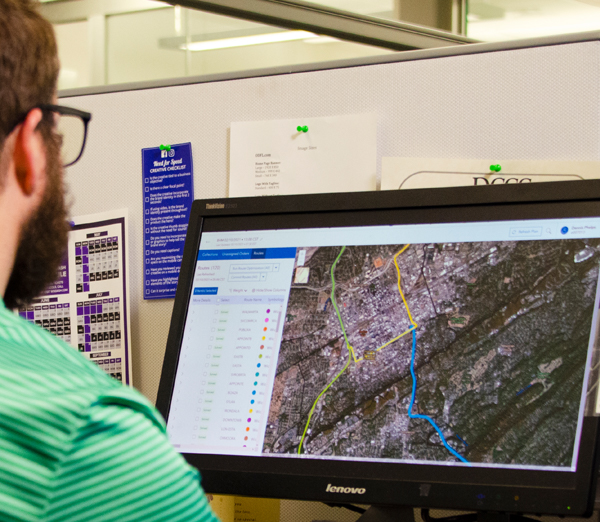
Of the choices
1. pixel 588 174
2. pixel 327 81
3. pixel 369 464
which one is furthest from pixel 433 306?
pixel 327 81

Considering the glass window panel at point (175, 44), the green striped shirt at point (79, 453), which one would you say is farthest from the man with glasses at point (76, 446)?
the glass window panel at point (175, 44)

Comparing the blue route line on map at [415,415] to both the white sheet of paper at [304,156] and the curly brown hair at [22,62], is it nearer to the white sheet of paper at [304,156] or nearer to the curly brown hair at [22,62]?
the white sheet of paper at [304,156]

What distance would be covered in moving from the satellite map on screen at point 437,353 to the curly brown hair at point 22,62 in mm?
304

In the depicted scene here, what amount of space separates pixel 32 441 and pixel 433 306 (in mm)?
400

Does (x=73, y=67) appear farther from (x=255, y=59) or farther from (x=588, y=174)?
(x=588, y=174)

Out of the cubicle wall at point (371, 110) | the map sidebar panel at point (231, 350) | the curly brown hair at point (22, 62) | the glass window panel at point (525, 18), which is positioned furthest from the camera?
the glass window panel at point (525, 18)

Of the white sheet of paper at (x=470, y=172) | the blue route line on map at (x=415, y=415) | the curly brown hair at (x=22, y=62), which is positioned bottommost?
the blue route line on map at (x=415, y=415)

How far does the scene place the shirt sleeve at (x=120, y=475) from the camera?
0.32 metres

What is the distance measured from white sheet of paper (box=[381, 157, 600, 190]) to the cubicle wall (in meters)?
0.02

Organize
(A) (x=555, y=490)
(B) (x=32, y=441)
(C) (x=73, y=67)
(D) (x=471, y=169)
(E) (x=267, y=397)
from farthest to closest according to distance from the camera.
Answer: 1. (C) (x=73, y=67)
2. (D) (x=471, y=169)
3. (E) (x=267, y=397)
4. (A) (x=555, y=490)
5. (B) (x=32, y=441)

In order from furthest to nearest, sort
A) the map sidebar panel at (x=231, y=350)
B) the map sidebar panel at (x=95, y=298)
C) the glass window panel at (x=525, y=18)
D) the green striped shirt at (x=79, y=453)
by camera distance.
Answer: the glass window panel at (x=525, y=18)
the map sidebar panel at (x=95, y=298)
the map sidebar panel at (x=231, y=350)
the green striped shirt at (x=79, y=453)

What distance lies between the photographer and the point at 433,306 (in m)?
0.61

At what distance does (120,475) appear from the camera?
1.10 ft

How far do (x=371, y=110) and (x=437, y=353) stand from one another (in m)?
0.36
